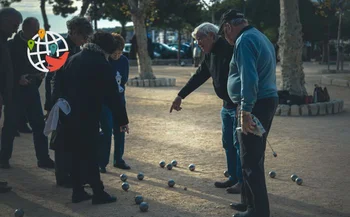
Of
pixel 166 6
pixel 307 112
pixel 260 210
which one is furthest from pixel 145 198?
pixel 166 6

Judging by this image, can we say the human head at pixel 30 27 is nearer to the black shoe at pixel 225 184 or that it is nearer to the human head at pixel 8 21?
the human head at pixel 8 21

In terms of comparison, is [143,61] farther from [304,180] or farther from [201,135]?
[304,180]

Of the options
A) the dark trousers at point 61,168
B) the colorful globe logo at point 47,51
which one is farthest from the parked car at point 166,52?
the dark trousers at point 61,168

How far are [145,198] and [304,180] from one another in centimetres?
207

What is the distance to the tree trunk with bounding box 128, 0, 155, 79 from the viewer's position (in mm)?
20172

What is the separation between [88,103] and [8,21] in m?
1.96

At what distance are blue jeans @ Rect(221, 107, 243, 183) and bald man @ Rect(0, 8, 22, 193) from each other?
269 cm

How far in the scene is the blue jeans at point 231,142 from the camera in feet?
19.9

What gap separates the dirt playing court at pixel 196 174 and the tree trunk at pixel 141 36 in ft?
29.1

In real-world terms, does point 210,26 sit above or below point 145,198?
above

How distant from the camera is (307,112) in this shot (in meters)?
12.6

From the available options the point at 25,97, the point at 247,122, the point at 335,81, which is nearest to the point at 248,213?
the point at 247,122

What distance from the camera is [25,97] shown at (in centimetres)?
741

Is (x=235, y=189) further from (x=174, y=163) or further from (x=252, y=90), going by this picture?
(x=252, y=90)
